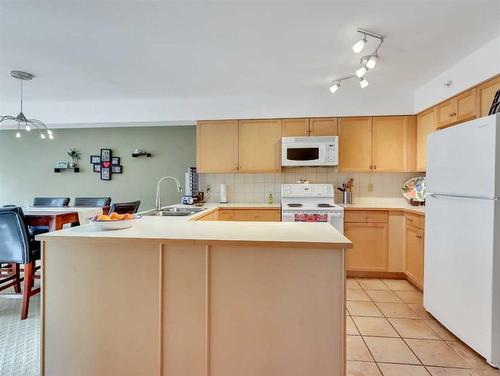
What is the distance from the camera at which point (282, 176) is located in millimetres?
3828

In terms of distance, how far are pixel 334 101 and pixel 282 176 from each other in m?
1.24

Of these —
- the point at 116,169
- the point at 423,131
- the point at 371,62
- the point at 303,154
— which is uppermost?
the point at 371,62

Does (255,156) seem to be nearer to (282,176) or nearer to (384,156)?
(282,176)

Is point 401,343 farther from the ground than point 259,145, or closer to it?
closer to it

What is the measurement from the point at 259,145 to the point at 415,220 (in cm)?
209

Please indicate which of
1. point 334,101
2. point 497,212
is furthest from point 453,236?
point 334,101

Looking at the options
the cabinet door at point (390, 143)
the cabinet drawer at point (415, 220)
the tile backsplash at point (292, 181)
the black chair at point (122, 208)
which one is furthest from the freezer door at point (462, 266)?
the black chair at point (122, 208)

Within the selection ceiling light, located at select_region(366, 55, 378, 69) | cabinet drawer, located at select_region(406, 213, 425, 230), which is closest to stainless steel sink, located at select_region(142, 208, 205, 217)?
ceiling light, located at select_region(366, 55, 378, 69)

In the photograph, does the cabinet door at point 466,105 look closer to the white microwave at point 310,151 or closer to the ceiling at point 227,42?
the ceiling at point 227,42

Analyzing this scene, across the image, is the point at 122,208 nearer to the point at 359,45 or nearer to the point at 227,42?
the point at 227,42

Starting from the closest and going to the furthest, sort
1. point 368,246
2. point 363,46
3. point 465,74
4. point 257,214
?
point 363,46, point 465,74, point 368,246, point 257,214

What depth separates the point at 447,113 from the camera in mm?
2707

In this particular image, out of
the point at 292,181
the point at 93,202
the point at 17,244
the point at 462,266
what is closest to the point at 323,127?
the point at 292,181

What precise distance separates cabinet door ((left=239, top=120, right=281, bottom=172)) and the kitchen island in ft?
7.27
